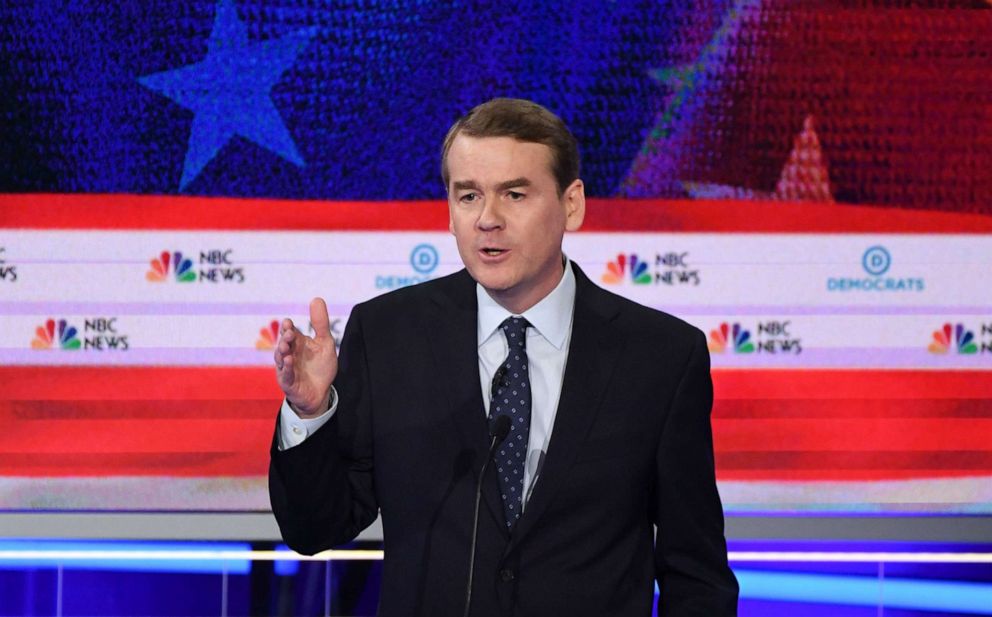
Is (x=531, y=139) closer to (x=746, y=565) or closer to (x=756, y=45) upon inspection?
(x=756, y=45)

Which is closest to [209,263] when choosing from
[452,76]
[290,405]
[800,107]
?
[452,76]

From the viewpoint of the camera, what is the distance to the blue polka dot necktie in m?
Answer: 1.70

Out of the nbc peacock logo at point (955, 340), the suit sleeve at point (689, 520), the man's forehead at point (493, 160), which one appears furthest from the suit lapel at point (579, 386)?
the nbc peacock logo at point (955, 340)

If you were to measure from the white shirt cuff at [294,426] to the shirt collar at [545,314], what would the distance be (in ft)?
1.02

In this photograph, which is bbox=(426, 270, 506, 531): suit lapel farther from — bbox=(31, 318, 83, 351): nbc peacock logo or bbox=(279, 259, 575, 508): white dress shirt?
bbox=(31, 318, 83, 351): nbc peacock logo

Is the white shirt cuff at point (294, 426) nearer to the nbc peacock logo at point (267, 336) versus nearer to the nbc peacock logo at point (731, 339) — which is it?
the nbc peacock logo at point (267, 336)

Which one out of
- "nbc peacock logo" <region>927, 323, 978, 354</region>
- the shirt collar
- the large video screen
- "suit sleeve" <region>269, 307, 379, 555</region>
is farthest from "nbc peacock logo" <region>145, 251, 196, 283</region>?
"nbc peacock logo" <region>927, 323, 978, 354</region>

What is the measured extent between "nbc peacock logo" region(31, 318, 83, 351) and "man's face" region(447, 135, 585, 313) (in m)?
1.46

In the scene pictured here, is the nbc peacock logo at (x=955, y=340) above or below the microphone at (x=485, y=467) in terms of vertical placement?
above

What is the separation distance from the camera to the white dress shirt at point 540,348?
69.7 inches

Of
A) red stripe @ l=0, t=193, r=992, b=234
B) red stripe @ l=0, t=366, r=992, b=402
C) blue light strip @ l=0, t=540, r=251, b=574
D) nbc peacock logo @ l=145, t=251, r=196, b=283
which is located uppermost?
red stripe @ l=0, t=193, r=992, b=234

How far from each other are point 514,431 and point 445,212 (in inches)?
47.9

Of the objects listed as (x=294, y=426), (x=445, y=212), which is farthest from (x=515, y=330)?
(x=445, y=212)

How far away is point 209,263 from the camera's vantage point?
2.85 m
